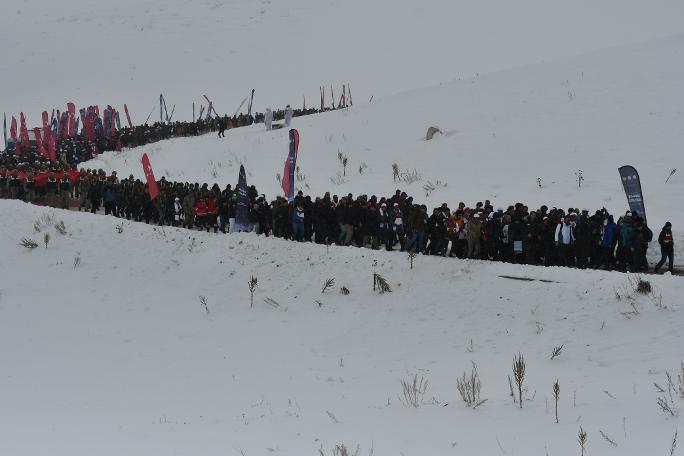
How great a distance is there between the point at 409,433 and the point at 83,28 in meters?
79.3

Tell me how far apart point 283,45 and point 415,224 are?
2321 inches

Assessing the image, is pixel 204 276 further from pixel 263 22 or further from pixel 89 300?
pixel 263 22

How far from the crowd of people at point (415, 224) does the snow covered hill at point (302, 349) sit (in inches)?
29.7

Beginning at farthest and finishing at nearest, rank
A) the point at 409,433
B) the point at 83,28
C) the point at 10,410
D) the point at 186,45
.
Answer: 1. the point at 83,28
2. the point at 186,45
3. the point at 10,410
4. the point at 409,433

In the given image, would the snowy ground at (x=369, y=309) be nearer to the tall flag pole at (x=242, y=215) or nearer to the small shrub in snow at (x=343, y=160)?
the small shrub in snow at (x=343, y=160)

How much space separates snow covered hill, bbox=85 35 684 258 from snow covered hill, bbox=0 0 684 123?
26964 millimetres

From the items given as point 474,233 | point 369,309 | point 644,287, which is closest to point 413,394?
point 369,309

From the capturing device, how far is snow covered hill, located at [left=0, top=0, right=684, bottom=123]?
64.7 meters

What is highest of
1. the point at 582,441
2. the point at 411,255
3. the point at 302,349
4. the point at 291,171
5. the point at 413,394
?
the point at 291,171

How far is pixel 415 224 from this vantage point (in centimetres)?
1730

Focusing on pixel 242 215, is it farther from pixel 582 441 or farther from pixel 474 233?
pixel 582 441

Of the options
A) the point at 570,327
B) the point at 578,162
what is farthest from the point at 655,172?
the point at 570,327

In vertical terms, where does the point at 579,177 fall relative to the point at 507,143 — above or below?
below

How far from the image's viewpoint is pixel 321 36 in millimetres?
75125
